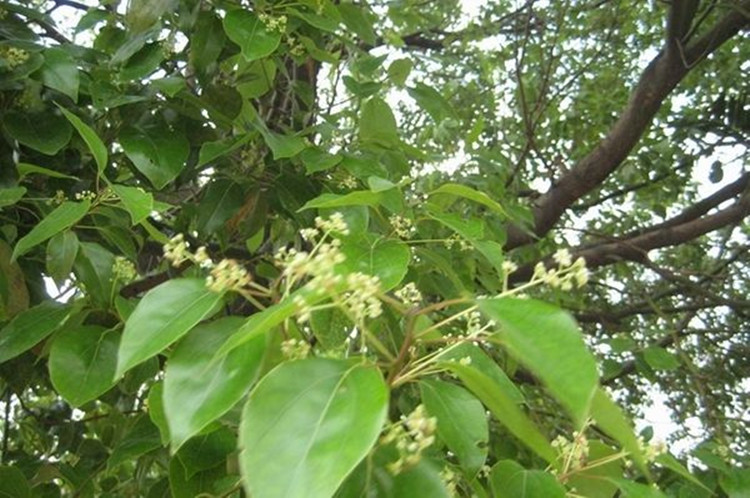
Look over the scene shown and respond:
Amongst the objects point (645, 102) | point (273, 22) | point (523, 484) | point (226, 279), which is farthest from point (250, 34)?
point (645, 102)

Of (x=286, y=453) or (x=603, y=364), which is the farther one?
(x=603, y=364)

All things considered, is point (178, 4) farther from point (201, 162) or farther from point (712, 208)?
point (712, 208)

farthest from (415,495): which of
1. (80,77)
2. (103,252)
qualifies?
(80,77)

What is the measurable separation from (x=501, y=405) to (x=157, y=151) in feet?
2.77

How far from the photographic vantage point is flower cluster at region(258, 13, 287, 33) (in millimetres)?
1315

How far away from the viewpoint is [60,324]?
1.07 meters

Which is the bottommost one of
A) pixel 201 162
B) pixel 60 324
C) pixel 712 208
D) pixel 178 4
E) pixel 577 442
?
pixel 60 324

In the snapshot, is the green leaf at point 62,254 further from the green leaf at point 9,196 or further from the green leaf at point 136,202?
the green leaf at point 136,202

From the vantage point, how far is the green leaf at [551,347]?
20.1 inches

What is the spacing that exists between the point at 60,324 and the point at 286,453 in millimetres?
599

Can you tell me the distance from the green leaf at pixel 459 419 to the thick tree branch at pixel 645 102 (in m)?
1.76

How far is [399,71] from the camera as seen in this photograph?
73.2 inches

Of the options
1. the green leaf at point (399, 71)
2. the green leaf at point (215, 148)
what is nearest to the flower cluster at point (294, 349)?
the green leaf at point (215, 148)

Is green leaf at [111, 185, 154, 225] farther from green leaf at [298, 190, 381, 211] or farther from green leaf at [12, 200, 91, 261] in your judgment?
green leaf at [298, 190, 381, 211]
